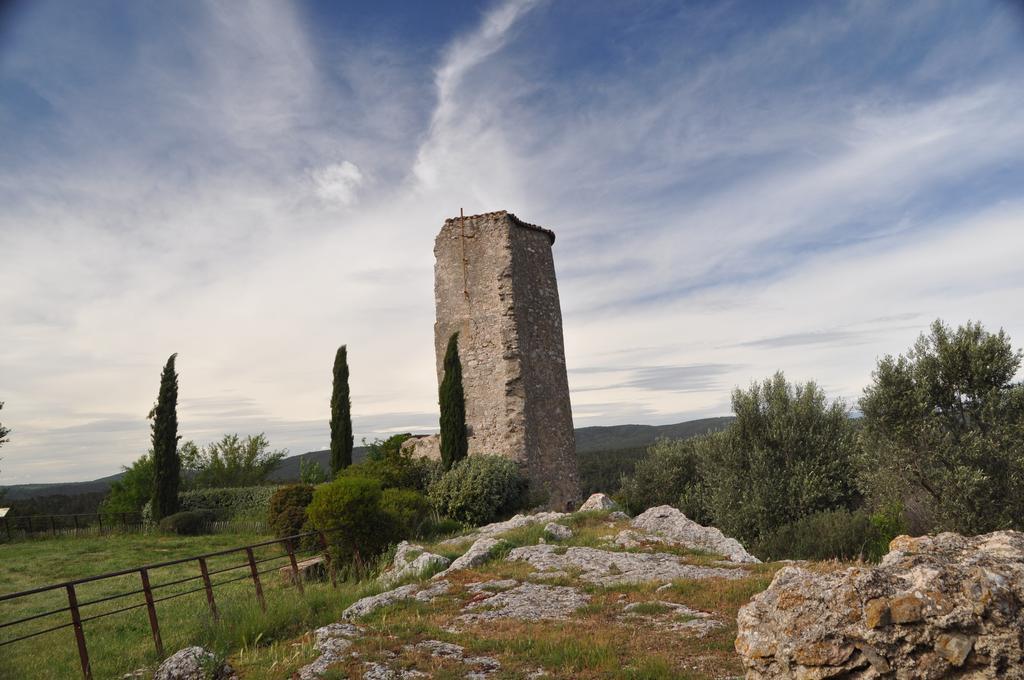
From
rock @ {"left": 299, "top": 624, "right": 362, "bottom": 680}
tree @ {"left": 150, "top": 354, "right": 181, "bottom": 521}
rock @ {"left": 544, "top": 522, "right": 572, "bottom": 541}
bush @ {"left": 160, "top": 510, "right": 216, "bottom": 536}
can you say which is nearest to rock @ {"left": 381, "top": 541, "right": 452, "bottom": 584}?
rock @ {"left": 544, "top": 522, "right": 572, "bottom": 541}

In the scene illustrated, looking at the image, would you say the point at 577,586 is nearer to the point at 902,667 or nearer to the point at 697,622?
the point at 697,622

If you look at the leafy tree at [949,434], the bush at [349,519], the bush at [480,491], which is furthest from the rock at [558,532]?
the leafy tree at [949,434]

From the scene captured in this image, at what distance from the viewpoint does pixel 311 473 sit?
3234cm

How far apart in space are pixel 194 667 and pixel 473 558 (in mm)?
5331

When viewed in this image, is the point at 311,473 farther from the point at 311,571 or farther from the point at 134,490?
the point at 311,571

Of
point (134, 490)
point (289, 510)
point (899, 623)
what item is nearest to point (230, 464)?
point (134, 490)

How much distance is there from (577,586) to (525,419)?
11.5 metres

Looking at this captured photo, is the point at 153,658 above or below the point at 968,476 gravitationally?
below

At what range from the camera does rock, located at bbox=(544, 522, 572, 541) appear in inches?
507

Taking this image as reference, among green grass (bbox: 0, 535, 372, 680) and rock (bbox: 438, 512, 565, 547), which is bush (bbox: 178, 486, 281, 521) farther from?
rock (bbox: 438, 512, 565, 547)

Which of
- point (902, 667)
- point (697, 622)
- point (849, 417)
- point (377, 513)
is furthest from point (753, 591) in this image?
point (849, 417)

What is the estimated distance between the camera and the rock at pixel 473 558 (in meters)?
10.4

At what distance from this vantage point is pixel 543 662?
578 centimetres

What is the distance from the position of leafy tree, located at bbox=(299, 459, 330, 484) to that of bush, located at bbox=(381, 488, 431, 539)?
15518 millimetres
